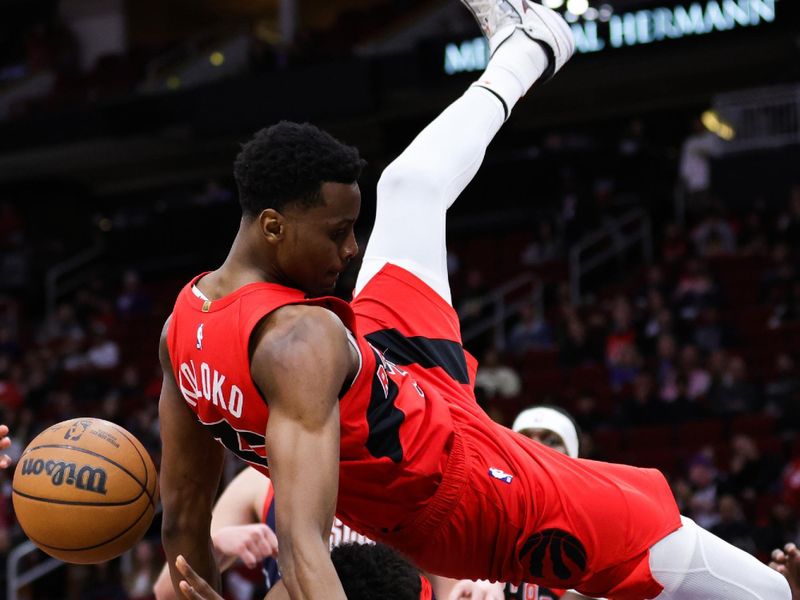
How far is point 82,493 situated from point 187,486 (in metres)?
0.35

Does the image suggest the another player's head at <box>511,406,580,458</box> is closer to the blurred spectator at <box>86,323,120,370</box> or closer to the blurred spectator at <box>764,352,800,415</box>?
the blurred spectator at <box>764,352,800,415</box>

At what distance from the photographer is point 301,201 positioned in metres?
3.02

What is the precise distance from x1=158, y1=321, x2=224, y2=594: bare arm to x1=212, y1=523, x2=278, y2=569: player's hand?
1.54 feet

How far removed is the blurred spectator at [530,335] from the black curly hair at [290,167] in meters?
10.0

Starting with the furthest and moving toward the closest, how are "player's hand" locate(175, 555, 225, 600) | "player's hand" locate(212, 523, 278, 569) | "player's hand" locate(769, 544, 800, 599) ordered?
"player's hand" locate(212, 523, 278, 569), "player's hand" locate(769, 544, 800, 599), "player's hand" locate(175, 555, 225, 600)

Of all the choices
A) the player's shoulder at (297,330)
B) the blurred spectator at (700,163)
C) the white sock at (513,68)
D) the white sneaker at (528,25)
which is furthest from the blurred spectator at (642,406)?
the player's shoulder at (297,330)

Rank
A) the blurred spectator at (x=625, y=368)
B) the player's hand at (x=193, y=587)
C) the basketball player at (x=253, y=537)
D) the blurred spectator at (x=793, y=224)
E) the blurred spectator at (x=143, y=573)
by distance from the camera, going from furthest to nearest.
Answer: the blurred spectator at (x=793, y=224)
the blurred spectator at (x=625, y=368)
the blurred spectator at (x=143, y=573)
the basketball player at (x=253, y=537)
the player's hand at (x=193, y=587)

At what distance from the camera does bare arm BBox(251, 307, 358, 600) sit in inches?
107

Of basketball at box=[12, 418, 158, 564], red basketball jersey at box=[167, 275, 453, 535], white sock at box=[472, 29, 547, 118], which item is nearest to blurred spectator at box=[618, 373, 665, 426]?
white sock at box=[472, 29, 547, 118]

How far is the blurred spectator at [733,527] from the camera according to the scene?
8469mm

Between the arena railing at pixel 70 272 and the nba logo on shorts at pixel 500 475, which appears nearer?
the nba logo on shorts at pixel 500 475

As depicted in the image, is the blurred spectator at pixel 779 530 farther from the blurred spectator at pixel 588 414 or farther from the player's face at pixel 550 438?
the player's face at pixel 550 438

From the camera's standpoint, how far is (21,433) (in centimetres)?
1400

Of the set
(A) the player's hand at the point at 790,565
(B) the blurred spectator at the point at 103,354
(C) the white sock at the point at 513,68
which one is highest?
(C) the white sock at the point at 513,68
